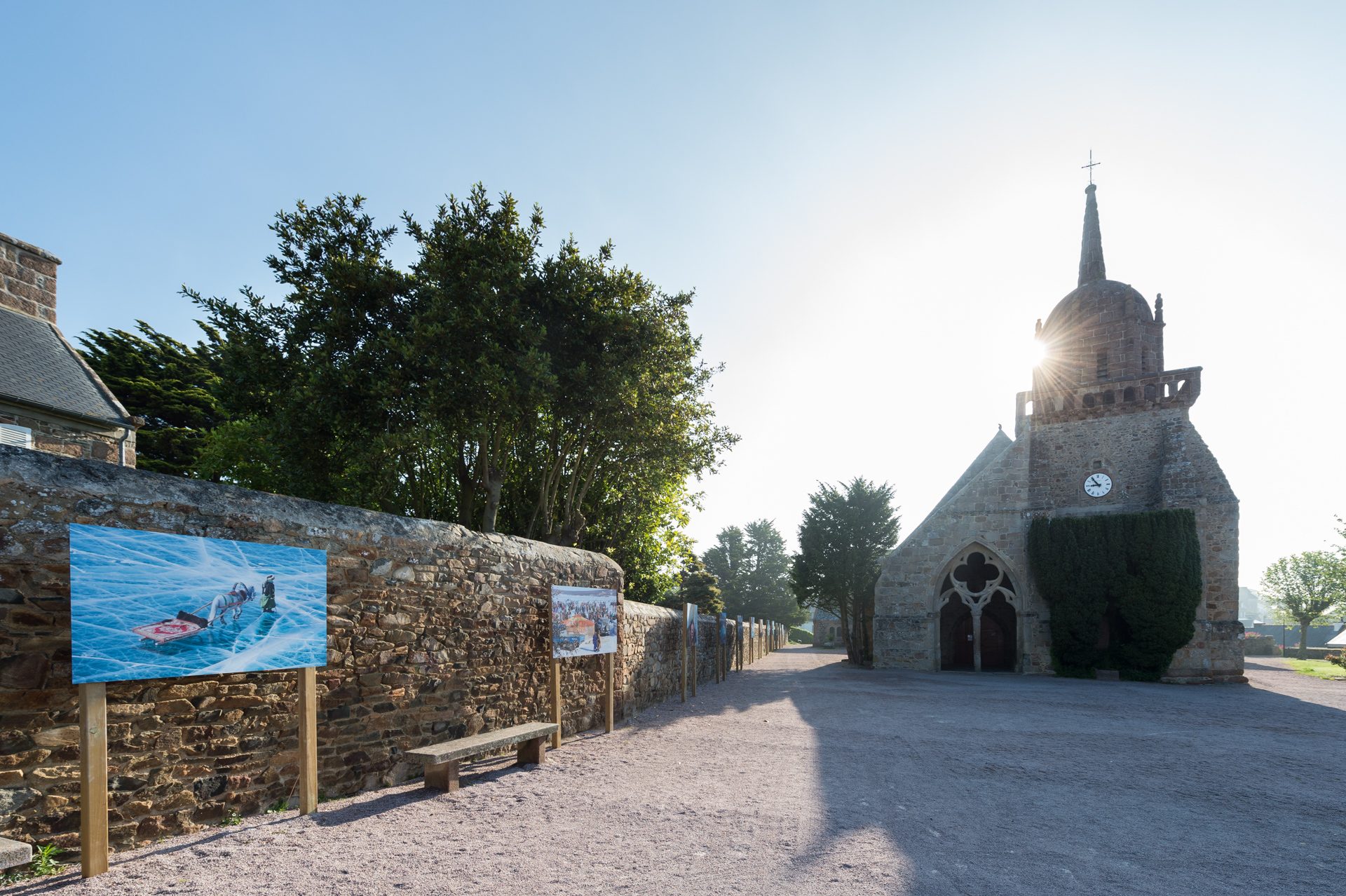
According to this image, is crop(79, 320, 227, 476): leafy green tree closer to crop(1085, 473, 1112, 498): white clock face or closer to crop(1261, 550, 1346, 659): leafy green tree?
crop(1085, 473, 1112, 498): white clock face

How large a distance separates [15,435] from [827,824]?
550 inches

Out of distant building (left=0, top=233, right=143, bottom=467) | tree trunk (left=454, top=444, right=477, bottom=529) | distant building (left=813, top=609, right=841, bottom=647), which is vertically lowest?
distant building (left=813, top=609, right=841, bottom=647)

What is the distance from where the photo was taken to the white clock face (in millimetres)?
22656

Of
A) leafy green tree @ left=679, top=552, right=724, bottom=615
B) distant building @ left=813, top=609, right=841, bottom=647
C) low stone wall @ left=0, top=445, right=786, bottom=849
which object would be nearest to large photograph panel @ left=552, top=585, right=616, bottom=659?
low stone wall @ left=0, top=445, right=786, bottom=849

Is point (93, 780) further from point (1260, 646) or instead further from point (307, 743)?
point (1260, 646)

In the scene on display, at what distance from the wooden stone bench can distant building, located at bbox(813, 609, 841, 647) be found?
4460 centimetres

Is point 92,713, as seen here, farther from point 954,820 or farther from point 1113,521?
point 1113,521

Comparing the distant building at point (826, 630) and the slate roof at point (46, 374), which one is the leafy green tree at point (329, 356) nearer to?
the slate roof at point (46, 374)

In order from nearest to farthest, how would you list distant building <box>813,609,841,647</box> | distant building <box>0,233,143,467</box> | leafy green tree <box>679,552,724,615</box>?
distant building <box>0,233,143,467</box>, leafy green tree <box>679,552,724,615</box>, distant building <box>813,609,841,647</box>

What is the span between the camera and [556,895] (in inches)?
152

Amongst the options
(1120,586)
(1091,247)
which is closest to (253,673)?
(1120,586)

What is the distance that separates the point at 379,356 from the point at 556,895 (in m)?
9.74

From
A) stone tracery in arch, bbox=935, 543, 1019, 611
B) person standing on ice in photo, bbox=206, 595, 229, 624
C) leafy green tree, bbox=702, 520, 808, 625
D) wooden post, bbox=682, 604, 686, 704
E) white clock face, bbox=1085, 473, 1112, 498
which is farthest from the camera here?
leafy green tree, bbox=702, 520, 808, 625

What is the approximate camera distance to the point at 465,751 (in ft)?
19.4
